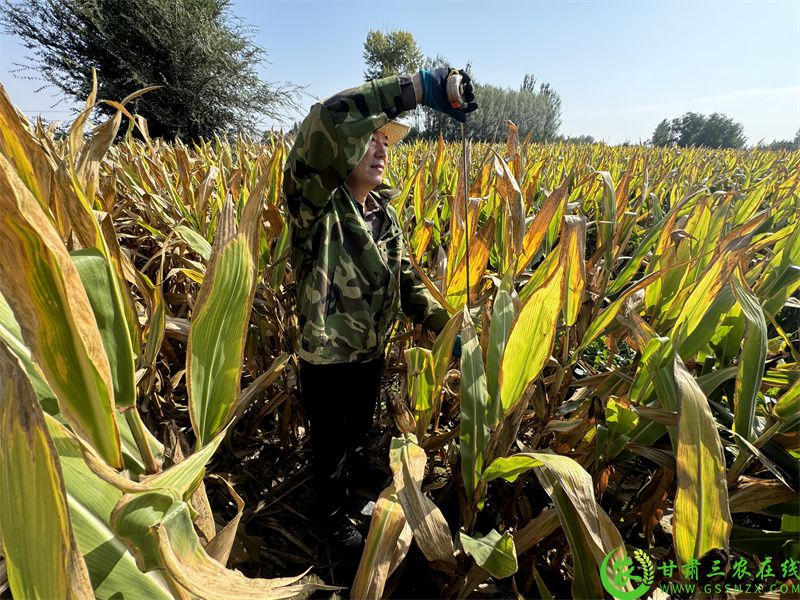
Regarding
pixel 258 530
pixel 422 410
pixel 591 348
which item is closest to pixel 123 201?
pixel 258 530

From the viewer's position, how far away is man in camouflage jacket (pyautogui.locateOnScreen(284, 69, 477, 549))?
751 millimetres

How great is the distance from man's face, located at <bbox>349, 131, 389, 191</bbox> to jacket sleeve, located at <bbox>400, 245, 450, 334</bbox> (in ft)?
0.64

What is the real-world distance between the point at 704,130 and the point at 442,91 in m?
37.2

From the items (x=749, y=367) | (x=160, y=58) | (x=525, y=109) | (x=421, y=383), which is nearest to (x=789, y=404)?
(x=749, y=367)

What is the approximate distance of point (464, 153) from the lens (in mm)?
548

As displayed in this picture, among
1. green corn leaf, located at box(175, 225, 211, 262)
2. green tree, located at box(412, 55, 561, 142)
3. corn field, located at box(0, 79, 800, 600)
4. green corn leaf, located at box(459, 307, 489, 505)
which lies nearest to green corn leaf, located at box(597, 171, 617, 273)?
corn field, located at box(0, 79, 800, 600)

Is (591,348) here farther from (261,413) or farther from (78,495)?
(78,495)

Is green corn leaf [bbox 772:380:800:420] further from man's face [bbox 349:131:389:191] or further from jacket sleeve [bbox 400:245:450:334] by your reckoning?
man's face [bbox 349:131:389:191]

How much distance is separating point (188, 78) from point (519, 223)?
11.3 meters

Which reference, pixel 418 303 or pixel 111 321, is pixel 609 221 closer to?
pixel 418 303

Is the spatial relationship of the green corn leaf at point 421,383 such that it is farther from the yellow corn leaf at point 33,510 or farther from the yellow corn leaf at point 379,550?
the yellow corn leaf at point 33,510

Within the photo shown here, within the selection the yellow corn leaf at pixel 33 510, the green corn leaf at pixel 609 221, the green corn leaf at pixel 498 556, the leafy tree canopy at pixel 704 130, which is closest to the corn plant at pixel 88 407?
the yellow corn leaf at pixel 33 510

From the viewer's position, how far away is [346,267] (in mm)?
827

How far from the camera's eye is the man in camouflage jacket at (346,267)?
29.6 inches
